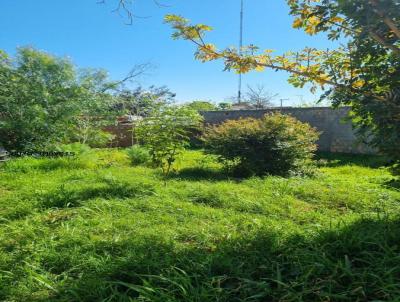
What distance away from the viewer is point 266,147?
6.80 meters

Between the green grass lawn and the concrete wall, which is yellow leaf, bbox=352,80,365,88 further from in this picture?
the concrete wall

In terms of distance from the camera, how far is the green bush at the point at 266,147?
676cm

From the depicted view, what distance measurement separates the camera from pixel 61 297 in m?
2.21

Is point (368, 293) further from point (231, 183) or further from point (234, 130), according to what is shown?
point (234, 130)

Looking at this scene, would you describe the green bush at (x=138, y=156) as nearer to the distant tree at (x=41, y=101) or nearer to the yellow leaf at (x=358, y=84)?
the distant tree at (x=41, y=101)

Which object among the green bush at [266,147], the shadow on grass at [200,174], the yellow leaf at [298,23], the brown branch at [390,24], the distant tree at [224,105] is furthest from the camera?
the distant tree at [224,105]

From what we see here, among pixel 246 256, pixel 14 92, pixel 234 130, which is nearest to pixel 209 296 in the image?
pixel 246 256

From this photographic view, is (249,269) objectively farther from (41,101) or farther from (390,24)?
(41,101)

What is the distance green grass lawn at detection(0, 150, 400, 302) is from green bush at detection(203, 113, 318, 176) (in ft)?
4.24

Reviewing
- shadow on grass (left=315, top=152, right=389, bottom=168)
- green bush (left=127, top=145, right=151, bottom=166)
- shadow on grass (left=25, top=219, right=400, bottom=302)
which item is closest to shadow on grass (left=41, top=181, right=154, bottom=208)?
shadow on grass (left=25, top=219, right=400, bottom=302)

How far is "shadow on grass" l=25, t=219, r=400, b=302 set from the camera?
86.4 inches

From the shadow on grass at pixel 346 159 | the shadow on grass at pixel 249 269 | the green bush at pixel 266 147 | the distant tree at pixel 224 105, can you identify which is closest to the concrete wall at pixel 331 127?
the shadow on grass at pixel 346 159

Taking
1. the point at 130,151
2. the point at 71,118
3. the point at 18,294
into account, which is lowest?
the point at 18,294

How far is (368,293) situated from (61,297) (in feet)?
6.14
